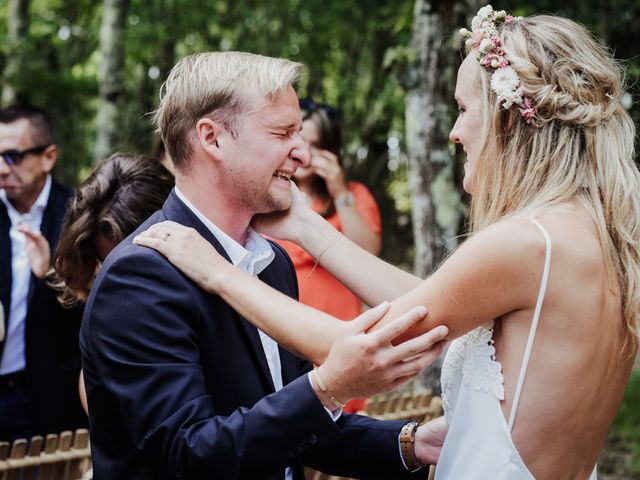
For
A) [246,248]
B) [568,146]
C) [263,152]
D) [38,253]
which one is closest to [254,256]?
[246,248]

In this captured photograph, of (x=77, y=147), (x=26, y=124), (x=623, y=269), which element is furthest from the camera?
(x=77, y=147)

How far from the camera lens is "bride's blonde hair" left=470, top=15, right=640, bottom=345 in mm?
2273

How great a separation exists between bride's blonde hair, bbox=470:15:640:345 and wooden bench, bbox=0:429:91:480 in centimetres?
244

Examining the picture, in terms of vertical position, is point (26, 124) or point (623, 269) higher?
point (623, 269)

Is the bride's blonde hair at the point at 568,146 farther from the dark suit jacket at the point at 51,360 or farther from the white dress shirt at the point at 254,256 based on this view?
the dark suit jacket at the point at 51,360

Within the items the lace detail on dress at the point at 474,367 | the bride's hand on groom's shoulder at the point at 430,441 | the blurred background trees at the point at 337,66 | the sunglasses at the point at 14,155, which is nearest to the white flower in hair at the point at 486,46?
the lace detail on dress at the point at 474,367

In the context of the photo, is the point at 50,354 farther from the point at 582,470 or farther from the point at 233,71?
the point at 582,470

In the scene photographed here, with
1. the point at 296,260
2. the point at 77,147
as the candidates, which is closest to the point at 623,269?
the point at 296,260

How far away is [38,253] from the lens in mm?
4688

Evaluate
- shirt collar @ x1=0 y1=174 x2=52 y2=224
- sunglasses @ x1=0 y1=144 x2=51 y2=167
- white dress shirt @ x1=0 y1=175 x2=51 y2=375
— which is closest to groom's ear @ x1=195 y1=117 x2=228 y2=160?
white dress shirt @ x1=0 y1=175 x2=51 y2=375

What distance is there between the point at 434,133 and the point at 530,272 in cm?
369

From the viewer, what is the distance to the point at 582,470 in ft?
7.82

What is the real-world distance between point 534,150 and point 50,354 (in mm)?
3245

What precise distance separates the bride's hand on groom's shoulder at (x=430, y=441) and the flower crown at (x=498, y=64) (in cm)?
102
